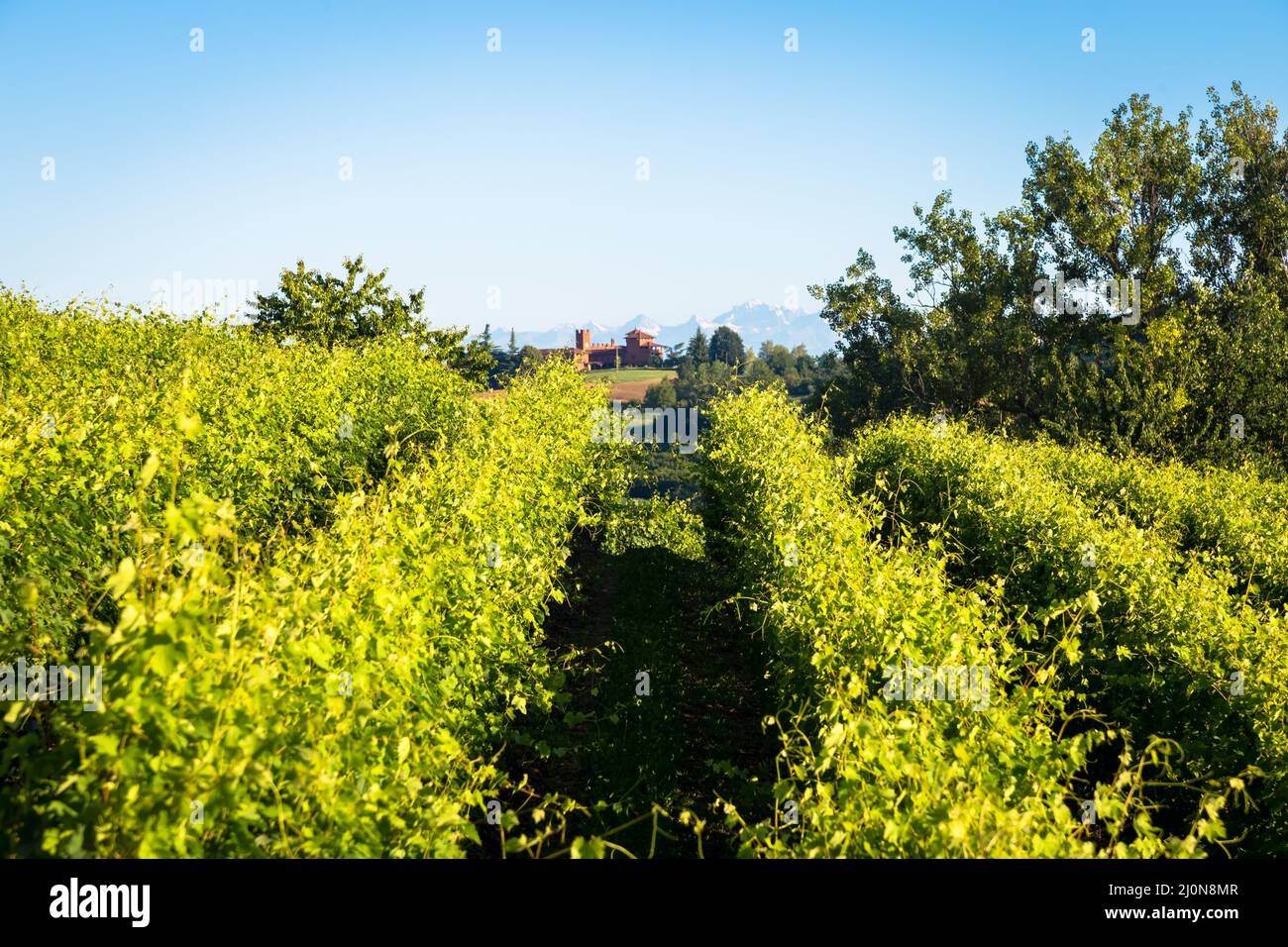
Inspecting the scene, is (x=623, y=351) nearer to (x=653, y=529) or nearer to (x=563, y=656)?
(x=653, y=529)

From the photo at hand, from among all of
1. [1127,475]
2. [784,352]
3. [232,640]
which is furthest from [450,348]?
[784,352]

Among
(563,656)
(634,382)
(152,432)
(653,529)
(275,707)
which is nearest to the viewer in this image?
(275,707)

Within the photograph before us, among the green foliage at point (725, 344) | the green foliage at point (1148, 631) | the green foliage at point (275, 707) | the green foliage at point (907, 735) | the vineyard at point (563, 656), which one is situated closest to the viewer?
the green foliage at point (275, 707)

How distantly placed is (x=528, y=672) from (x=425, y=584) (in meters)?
2.00

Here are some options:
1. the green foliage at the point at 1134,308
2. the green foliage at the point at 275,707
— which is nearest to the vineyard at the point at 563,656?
the green foliage at the point at 275,707

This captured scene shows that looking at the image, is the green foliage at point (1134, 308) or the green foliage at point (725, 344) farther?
the green foliage at point (725, 344)

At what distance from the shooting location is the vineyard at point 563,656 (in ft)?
9.58

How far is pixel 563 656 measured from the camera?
27.6 feet

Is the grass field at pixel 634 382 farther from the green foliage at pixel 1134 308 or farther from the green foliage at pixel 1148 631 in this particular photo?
the green foliage at pixel 1148 631

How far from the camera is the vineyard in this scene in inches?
115

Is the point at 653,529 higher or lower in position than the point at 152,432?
lower

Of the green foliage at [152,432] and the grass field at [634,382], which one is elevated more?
the grass field at [634,382]

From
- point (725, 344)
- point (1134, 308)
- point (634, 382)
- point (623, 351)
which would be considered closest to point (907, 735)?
point (1134, 308)
